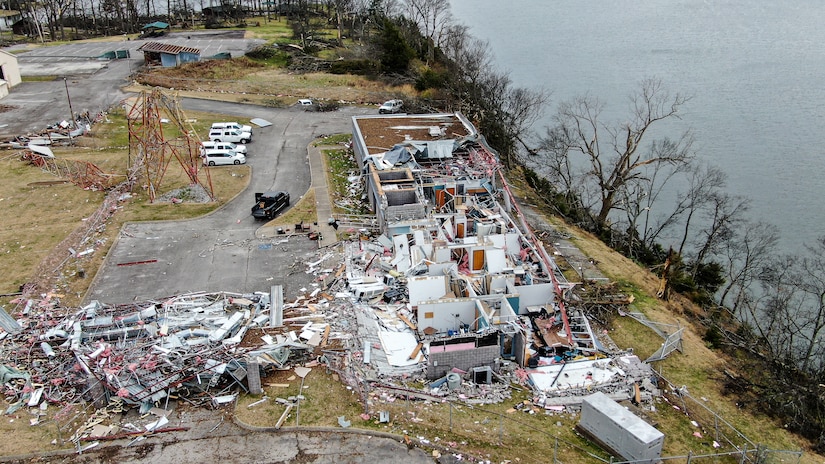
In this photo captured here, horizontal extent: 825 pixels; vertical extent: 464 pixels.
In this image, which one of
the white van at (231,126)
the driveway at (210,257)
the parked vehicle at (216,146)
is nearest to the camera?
the driveway at (210,257)

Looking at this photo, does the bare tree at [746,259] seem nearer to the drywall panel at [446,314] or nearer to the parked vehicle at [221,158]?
the drywall panel at [446,314]

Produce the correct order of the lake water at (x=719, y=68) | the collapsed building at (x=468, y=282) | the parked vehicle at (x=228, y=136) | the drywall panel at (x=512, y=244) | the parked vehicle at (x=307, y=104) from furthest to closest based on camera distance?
the parked vehicle at (x=307, y=104), the lake water at (x=719, y=68), the parked vehicle at (x=228, y=136), the drywall panel at (x=512, y=244), the collapsed building at (x=468, y=282)

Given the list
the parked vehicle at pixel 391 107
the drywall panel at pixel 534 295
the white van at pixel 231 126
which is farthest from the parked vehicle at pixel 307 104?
the drywall panel at pixel 534 295

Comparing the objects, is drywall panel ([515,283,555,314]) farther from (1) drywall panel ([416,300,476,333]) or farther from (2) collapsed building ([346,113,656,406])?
(1) drywall panel ([416,300,476,333])

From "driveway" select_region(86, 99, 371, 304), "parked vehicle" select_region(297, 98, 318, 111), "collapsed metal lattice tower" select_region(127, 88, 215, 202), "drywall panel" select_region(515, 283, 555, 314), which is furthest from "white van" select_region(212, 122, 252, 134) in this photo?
"drywall panel" select_region(515, 283, 555, 314)

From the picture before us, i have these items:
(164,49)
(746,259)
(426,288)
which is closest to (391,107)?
(164,49)
